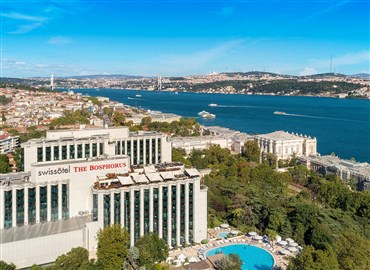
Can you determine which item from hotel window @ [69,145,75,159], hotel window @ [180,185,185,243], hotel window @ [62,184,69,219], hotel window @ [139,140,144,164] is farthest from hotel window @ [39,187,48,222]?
hotel window @ [139,140,144,164]

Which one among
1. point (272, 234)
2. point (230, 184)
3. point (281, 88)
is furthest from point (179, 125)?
point (281, 88)

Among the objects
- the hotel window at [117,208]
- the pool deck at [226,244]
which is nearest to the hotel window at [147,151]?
the pool deck at [226,244]

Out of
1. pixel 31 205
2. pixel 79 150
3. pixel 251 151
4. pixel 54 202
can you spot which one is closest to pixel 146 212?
pixel 54 202

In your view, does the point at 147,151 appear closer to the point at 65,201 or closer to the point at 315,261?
the point at 65,201

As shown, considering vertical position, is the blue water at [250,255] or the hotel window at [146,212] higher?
the hotel window at [146,212]

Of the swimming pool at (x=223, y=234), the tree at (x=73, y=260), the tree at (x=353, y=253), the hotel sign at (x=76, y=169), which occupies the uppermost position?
the hotel sign at (x=76, y=169)

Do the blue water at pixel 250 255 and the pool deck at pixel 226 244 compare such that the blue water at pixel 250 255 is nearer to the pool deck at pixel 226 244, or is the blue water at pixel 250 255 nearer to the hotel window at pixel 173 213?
the pool deck at pixel 226 244

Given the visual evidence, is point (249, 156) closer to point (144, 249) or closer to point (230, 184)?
point (230, 184)

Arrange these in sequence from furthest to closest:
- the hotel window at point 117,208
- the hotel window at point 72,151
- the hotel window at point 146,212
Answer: the hotel window at point 72,151 → the hotel window at point 146,212 → the hotel window at point 117,208

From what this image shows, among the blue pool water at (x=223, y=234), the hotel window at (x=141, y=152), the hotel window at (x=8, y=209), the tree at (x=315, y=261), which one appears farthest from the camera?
the hotel window at (x=141, y=152)
